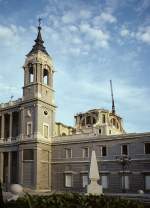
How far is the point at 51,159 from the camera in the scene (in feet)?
183

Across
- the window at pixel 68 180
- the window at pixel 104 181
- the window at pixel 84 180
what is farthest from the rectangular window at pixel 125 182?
the window at pixel 68 180

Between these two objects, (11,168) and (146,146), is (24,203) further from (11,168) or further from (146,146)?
(11,168)

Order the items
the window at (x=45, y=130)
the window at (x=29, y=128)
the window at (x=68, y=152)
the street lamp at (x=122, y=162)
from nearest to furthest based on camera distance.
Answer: the street lamp at (x=122, y=162)
the window at (x=68, y=152)
the window at (x=29, y=128)
the window at (x=45, y=130)

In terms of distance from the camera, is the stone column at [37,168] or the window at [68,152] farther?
the window at [68,152]

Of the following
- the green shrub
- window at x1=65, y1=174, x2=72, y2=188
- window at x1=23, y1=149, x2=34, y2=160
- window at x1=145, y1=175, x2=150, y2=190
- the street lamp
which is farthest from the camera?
window at x1=65, y1=174, x2=72, y2=188

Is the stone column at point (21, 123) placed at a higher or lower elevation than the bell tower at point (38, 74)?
lower

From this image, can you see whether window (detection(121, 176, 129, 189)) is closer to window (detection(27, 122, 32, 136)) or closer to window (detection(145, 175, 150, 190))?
window (detection(145, 175, 150, 190))

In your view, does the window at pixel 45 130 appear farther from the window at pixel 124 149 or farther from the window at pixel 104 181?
the window at pixel 124 149

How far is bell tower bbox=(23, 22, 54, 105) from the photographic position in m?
55.7

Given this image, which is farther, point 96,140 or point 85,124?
point 85,124

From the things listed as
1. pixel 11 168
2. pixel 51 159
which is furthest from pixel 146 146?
pixel 11 168

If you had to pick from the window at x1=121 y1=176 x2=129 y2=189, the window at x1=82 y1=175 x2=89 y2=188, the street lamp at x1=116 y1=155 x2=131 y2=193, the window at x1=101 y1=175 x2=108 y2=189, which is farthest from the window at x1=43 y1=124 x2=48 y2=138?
the window at x1=121 y1=176 x2=129 y2=189

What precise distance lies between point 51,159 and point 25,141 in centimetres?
502

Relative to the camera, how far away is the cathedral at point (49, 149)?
48.2 metres
